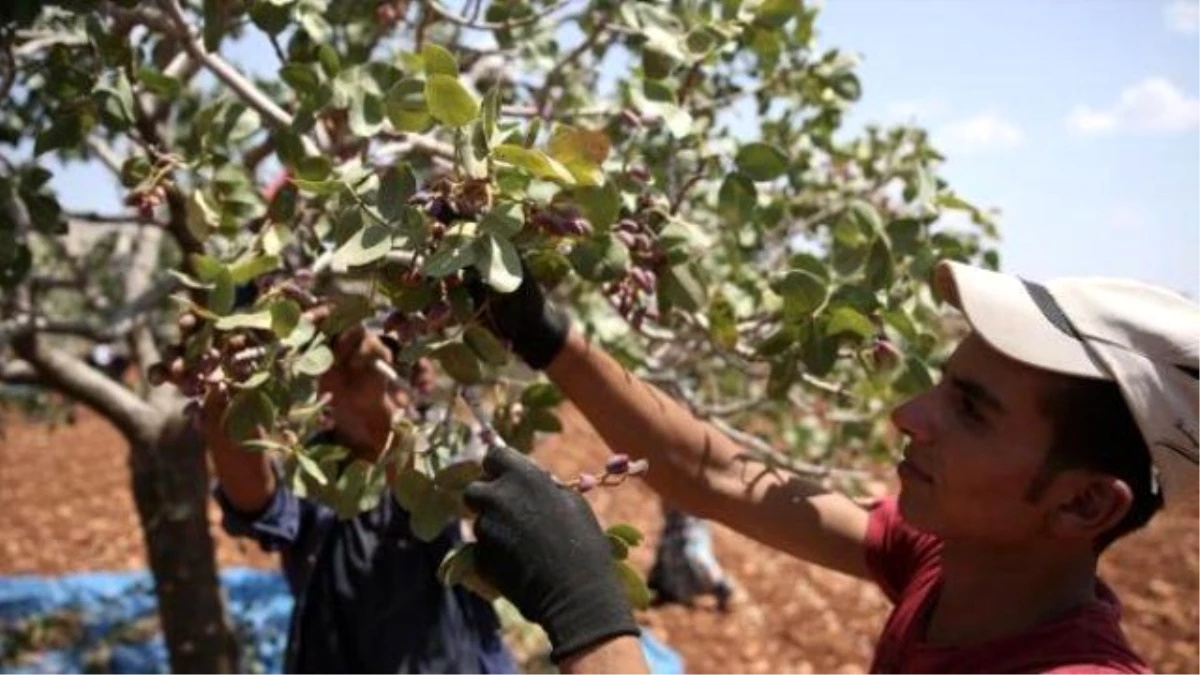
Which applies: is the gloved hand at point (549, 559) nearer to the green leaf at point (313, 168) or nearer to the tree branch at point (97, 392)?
the green leaf at point (313, 168)

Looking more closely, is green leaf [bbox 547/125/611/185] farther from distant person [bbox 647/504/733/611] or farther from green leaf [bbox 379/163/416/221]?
distant person [bbox 647/504/733/611]

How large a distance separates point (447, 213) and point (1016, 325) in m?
0.81

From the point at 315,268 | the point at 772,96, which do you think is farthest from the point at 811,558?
the point at 772,96

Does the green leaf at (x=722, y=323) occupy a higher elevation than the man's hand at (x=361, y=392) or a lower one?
lower

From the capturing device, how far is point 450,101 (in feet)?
3.99

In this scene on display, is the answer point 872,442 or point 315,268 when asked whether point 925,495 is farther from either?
point 872,442

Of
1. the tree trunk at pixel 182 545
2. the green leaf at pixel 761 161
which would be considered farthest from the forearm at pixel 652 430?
the tree trunk at pixel 182 545

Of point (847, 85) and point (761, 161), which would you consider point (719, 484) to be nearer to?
point (761, 161)

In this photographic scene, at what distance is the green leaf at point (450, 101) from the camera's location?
1207 mm

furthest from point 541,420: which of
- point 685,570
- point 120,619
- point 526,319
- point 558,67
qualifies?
point 685,570

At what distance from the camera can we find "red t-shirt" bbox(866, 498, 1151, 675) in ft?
4.83

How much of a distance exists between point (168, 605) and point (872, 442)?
2330 mm

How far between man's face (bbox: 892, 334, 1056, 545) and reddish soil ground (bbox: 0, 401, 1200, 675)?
12.0 feet

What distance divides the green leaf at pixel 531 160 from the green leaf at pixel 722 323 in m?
0.84
